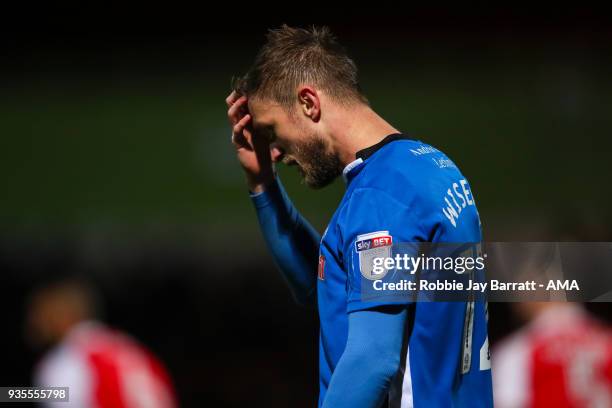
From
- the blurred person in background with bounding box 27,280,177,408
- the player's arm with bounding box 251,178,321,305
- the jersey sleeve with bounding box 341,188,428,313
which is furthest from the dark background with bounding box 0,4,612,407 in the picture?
the jersey sleeve with bounding box 341,188,428,313

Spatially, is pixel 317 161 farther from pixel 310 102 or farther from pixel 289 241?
pixel 289 241

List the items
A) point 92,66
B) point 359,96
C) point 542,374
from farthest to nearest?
1. point 92,66
2. point 542,374
3. point 359,96

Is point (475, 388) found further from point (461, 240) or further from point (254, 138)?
point (254, 138)

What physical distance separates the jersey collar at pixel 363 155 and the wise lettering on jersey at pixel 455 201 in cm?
15

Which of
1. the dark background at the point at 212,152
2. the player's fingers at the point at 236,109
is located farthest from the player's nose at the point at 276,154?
the dark background at the point at 212,152

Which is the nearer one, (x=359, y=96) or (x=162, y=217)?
(x=359, y=96)

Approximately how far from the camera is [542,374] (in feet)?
12.5

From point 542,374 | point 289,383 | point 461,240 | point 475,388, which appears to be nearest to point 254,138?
point 461,240

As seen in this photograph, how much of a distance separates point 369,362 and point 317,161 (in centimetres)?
49

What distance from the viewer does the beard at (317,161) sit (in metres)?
1.78

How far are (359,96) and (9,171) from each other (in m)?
5.93

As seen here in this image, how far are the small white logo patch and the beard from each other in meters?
0.28

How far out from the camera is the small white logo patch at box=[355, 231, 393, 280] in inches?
60.1

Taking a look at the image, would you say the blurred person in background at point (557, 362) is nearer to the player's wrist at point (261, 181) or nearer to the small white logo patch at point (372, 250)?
the player's wrist at point (261, 181)
